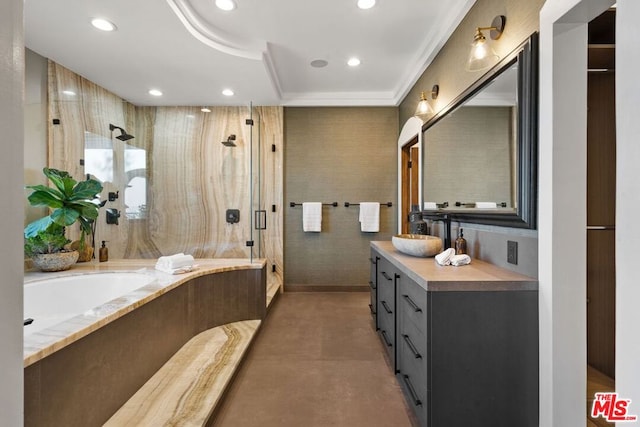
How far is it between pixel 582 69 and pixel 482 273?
38.5 inches

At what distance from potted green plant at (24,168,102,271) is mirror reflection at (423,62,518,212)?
291 cm

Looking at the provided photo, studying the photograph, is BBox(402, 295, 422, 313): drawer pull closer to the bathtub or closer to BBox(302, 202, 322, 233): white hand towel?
the bathtub

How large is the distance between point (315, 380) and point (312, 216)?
86.6 inches

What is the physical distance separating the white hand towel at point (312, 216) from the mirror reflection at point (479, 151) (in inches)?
62.1

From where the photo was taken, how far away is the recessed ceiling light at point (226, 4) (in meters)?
2.13

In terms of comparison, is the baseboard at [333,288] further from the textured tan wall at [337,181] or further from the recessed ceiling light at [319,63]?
the recessed ceiling light at [319,63]

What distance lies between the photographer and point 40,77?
8.42 feet

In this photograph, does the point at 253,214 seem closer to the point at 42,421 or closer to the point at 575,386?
the point at 42,421

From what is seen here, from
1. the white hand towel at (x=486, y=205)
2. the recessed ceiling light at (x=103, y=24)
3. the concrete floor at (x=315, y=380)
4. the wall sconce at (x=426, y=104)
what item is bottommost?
the concrete floor at (x=315, y=380)

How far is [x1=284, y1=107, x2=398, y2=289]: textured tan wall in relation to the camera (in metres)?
3.97

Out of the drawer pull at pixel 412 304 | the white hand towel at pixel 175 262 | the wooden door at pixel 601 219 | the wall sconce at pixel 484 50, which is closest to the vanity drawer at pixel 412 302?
the drawer pull at pixel 412 304

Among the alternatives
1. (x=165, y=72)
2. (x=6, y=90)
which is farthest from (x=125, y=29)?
(x=6, y=90)

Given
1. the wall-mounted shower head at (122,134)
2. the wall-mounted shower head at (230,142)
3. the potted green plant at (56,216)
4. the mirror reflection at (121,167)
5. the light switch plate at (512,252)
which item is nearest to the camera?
the light switch plate at (512,252)
